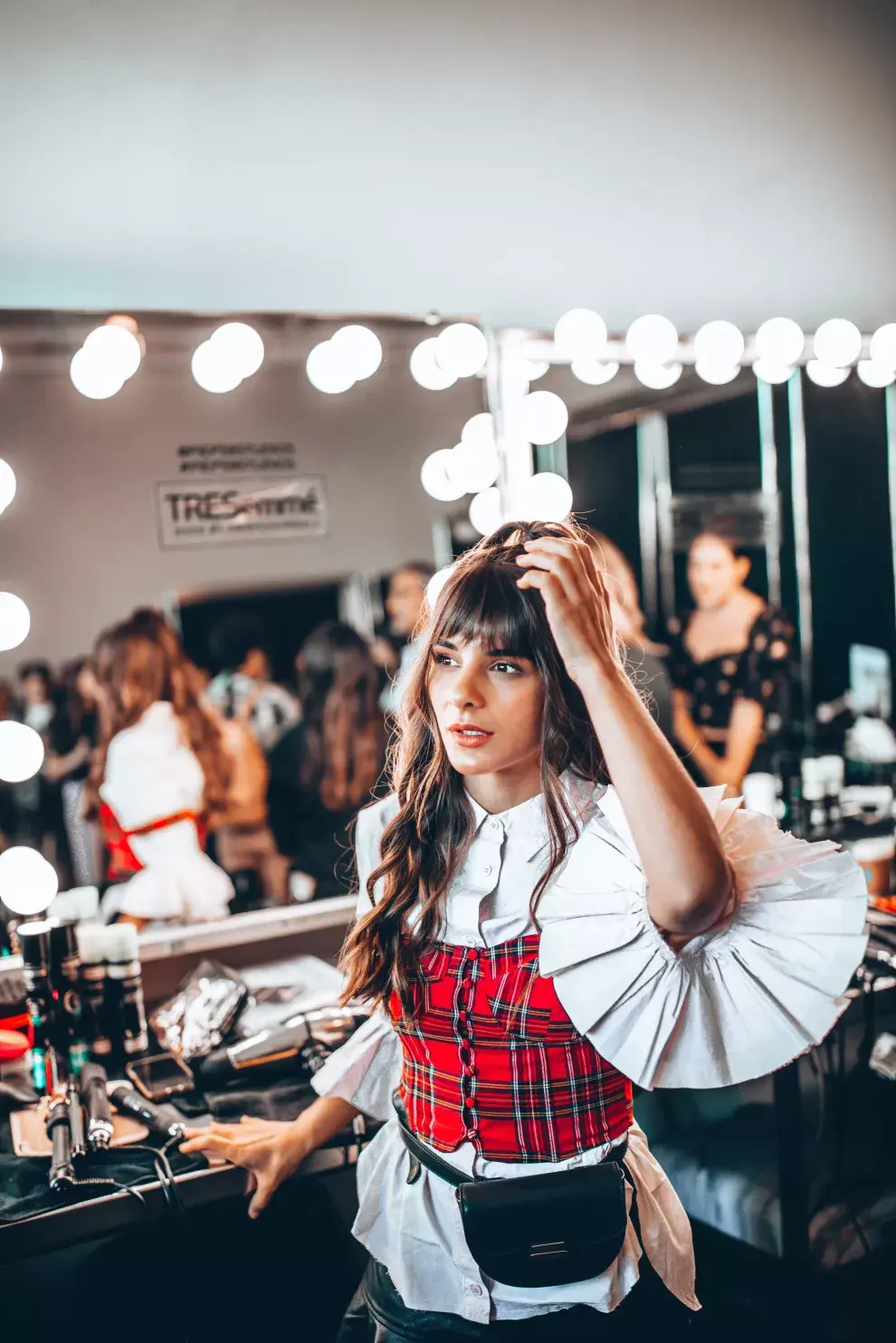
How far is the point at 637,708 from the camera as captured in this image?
0.95 meters

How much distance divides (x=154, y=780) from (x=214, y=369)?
0.66 m

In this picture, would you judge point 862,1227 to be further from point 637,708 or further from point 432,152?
point 432,152

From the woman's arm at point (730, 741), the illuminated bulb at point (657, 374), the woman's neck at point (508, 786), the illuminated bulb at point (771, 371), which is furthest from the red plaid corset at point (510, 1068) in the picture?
the illuminated bulb at point (771, 371)

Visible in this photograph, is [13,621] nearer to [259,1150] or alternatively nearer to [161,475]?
[161,475]

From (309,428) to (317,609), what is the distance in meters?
0.30

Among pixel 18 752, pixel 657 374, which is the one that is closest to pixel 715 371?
pixel 657 374

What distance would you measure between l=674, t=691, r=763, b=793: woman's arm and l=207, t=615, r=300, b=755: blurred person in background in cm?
85

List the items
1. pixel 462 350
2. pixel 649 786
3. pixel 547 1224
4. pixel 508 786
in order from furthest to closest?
pixel 462 350, pixel 508 786, pixel 547 1224, pixel 649 786

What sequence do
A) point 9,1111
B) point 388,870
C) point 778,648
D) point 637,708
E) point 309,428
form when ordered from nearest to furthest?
point 637,708 < point 388,870 < point 9,1111 < point 309,428 < point 778,648

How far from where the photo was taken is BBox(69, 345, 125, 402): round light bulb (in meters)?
1.70

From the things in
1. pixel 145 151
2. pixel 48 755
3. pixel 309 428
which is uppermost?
pixel 145 151

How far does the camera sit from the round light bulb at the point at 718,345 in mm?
2238

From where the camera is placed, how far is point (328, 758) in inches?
75.1

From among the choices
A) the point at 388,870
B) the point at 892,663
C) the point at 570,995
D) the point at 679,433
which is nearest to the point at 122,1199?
the point at 388,870
